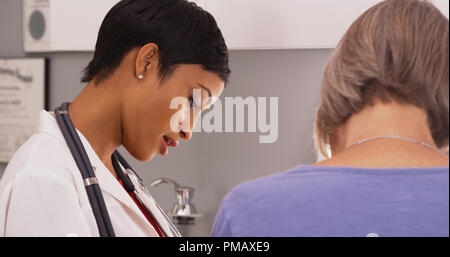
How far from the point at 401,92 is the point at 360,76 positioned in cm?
5

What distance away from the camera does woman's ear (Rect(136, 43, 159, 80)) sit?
38.6 inches

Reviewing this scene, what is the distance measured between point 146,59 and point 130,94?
81 millimetres

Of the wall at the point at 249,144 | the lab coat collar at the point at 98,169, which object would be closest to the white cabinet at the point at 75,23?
the wall at the point at 249,144

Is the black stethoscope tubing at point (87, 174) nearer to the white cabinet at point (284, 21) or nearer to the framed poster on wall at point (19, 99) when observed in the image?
the white cabinet at point (284, 21)

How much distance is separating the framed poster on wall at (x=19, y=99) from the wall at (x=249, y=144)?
18cm

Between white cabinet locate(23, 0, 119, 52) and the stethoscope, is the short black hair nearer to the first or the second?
the stethoscope

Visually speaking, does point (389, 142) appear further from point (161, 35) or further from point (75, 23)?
point (75, 23)

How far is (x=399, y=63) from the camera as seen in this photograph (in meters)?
0.59

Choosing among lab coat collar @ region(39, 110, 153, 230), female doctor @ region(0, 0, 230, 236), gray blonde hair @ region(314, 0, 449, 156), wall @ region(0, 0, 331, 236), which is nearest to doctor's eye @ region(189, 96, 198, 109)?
female doctor @ region(0, 0, 230, 236)

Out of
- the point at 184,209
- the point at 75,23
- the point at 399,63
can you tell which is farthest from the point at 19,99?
the point at 399,63
